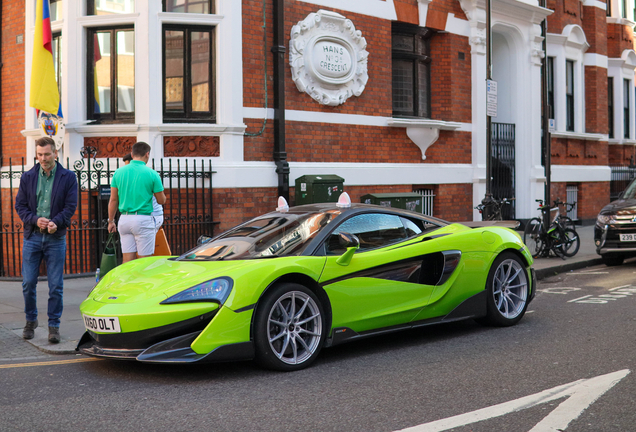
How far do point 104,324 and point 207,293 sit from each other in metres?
0.83

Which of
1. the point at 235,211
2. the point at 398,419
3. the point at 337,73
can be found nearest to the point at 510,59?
the point at 337,73

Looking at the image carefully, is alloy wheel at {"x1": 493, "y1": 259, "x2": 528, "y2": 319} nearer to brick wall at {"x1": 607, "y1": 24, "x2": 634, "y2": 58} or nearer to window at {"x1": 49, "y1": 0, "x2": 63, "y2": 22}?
window at {"x1": 49, "y1": 0, "x2": 63, "y2": 22}

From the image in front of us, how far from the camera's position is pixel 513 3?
17.9 m

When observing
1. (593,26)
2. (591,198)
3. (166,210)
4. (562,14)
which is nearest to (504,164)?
(591,198)

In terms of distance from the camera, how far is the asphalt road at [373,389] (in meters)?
4.29

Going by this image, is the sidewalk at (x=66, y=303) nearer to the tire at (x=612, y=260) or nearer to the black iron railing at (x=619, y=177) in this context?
the tire at (x=612, y=260)

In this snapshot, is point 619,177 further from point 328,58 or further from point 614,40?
point 328,58

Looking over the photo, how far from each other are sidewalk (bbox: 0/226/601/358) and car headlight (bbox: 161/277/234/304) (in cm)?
176

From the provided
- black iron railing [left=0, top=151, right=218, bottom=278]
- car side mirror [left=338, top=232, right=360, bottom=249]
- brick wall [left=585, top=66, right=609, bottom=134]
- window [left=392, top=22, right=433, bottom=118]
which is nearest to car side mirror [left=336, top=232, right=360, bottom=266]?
car side mirror [left=338, top=232, right=360, bottom=249]

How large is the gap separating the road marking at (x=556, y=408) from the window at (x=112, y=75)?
30.0ft

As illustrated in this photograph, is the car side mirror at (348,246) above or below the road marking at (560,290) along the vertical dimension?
above

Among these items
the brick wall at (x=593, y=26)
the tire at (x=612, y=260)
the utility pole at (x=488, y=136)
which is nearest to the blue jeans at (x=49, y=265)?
the utility pole at (x=488, y=136)

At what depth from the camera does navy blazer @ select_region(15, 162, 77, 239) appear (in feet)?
22.2

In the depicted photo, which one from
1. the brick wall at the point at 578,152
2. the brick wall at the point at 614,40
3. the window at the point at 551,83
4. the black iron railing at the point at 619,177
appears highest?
the brick wall at the point at 614,40
